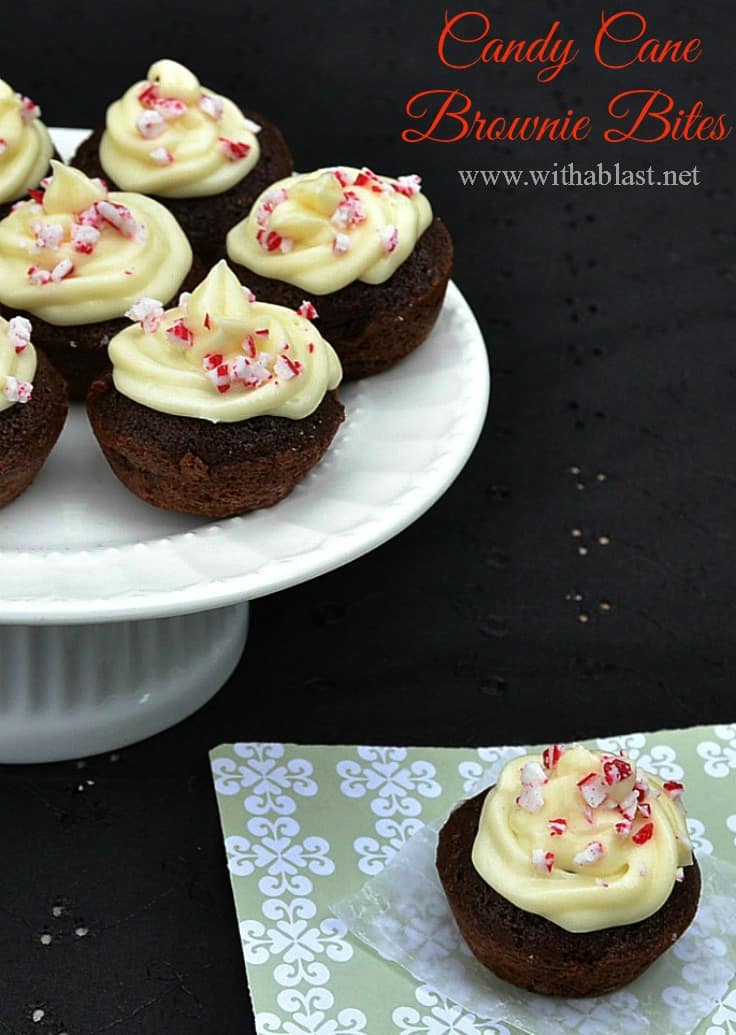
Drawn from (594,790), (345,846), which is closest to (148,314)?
(345,846)

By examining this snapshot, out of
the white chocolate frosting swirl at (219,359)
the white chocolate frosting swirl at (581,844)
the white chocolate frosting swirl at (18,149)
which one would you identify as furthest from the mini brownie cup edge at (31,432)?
the white chocolate frosting swirl at (581,844)

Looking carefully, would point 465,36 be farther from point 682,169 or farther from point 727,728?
point 727,728

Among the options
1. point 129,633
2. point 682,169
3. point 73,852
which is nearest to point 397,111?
point 682,169

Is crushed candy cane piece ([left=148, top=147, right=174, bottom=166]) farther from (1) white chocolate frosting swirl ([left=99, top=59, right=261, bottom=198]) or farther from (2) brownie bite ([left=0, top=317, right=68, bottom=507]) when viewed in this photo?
(2) brownie bite ([left=0, top=317, right=68, bottom=507])

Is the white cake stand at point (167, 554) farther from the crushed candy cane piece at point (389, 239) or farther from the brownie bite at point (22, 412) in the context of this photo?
the crushed candy cane piece at point (389, 239)

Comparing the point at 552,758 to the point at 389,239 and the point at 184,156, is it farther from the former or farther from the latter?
the point at 184,156
